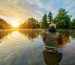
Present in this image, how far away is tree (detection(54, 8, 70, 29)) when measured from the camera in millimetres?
100625

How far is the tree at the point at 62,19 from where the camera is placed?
101 m

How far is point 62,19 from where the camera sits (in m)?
105

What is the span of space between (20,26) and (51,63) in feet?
447

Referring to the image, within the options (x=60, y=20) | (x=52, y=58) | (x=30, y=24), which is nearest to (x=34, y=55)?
(x=52, y=58)

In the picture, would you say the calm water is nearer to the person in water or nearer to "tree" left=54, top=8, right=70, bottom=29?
the person in water

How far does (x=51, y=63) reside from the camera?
751 centimetres

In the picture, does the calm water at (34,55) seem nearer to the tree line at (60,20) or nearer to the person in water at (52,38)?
the person in water at (52,38)

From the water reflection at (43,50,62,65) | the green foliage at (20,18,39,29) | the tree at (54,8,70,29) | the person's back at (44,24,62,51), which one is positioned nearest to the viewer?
the water reflection at (43,50,62,65)

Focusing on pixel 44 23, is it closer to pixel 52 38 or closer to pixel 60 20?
pixel 60 20

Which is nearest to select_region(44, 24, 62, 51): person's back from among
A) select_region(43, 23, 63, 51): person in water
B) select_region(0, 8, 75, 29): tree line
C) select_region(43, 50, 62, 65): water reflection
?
select_region(43, 23, 63, 51): person in water

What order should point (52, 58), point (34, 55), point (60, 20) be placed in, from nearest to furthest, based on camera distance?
1. point (52, 58)
2. point (34, 55)
3. point (60, 20)

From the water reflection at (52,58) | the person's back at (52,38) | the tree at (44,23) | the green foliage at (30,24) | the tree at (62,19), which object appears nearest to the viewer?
the water reflection at (52,58)

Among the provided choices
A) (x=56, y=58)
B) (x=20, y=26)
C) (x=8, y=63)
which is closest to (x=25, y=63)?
(x=8, y=63)

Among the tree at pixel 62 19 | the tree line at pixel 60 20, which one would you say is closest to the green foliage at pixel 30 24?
the tree line at pixel 60 20
